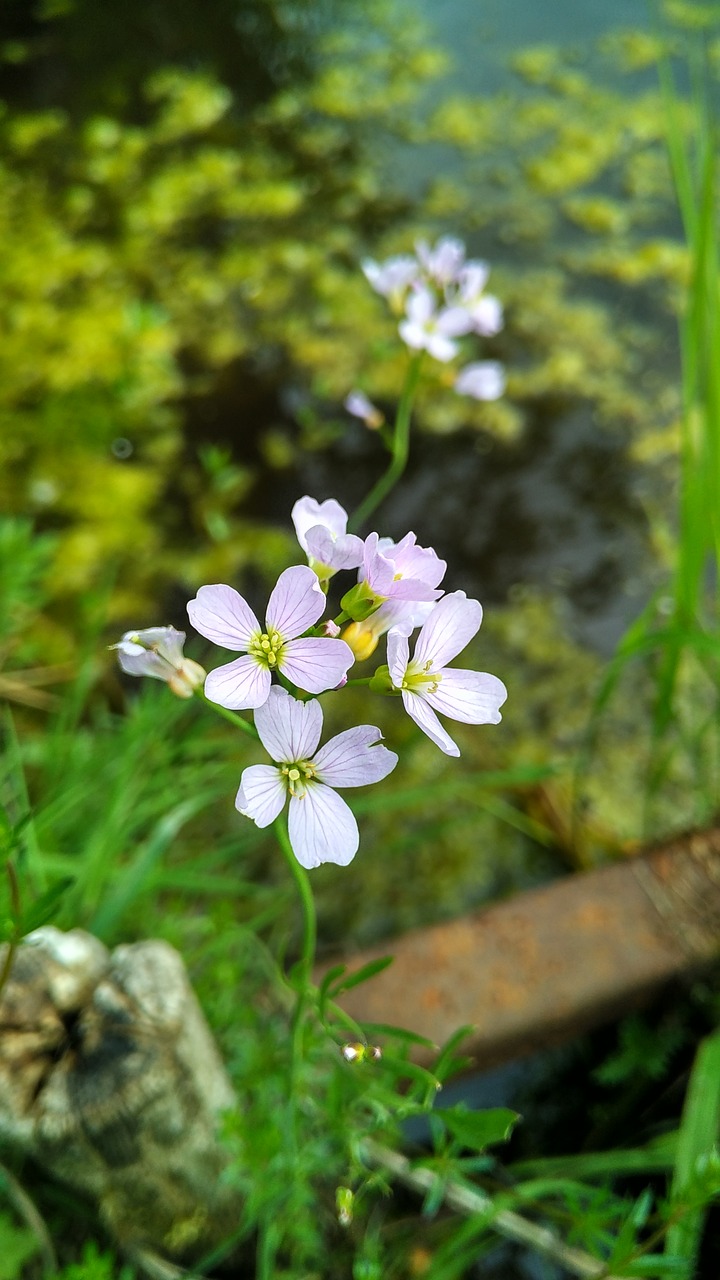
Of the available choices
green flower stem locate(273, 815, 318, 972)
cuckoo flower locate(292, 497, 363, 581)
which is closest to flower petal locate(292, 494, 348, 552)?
cuckoo flower locate(292, 497, 363, 581)

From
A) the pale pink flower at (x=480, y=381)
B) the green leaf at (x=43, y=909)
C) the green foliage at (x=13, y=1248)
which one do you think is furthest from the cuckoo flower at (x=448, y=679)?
the pale pink flower at (x=480, y=381)

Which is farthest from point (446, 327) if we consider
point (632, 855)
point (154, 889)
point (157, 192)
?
point (157, 192)

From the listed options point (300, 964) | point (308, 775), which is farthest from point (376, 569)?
point (300, 964)

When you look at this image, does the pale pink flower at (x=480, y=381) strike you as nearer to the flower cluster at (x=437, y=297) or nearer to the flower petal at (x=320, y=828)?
the flower cluster at (x=437, y=297)

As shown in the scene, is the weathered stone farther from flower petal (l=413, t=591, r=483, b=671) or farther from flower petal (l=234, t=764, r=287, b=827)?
flower petal (l=413, t=591, r=483, b=671)

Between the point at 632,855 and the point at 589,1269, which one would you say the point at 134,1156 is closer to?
the point at 589,1269
